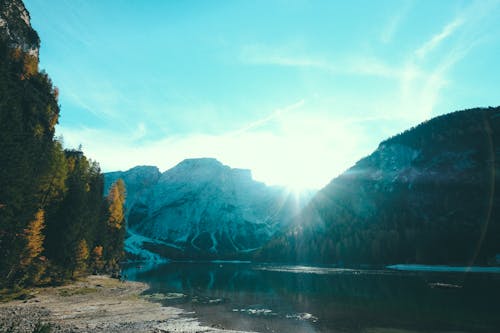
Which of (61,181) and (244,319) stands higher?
(61,181)

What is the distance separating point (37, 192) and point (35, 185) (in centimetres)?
626

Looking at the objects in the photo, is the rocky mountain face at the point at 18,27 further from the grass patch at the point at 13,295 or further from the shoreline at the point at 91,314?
the shoreline at the point at 91,314

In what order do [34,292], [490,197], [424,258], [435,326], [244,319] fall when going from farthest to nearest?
1. [490,197]
2. [424,258]
3. [34,292]
4. [244,319]
5. [435,326]

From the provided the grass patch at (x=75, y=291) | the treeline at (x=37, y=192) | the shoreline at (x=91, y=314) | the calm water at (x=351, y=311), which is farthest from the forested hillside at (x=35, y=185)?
the calm water at (x=351, y=311)

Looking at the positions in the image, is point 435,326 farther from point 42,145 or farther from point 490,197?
point 490,197

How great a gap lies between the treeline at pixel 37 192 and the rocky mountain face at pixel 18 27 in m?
5.78

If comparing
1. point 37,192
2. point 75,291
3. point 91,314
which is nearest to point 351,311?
point 91,314

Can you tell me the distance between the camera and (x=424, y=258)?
6117 inches

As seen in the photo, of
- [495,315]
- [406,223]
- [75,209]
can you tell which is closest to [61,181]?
[75,209]

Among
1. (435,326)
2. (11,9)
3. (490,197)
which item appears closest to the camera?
(435,326)

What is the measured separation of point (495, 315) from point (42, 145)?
66.2 meters

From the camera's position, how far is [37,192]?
4872 centimetres

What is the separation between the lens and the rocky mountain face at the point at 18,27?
60812mm

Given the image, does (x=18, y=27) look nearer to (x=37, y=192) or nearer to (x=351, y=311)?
(x=37, y=192)
